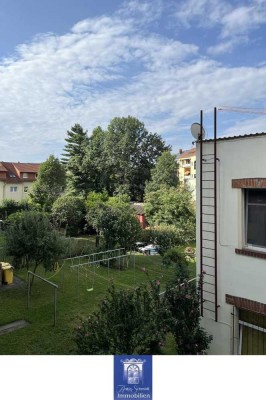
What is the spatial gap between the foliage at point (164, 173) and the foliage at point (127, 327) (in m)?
16.6

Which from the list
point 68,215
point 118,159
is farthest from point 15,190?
point 68,215

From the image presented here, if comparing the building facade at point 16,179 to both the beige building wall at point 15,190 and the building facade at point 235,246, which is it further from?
the building facade at point 235,246

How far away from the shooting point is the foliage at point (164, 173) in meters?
20.0

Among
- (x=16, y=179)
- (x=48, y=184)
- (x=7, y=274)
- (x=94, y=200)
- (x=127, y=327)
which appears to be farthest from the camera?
(x=16, y=179)

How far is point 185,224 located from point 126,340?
10.5 meters

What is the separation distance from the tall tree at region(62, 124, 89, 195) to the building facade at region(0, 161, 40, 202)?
212 cm

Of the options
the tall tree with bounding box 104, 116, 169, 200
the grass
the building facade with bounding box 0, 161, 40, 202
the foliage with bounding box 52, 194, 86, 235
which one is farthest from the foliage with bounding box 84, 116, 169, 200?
the grass

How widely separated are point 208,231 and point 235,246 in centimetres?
31

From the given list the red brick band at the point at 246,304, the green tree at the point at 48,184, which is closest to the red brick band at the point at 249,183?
the red brick band at the point at 246,304

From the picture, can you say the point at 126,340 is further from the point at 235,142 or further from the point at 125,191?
the point at 125,191

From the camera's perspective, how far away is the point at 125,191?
64.5 ft

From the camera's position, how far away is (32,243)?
5855mm

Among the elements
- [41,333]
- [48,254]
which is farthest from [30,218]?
[41,333]

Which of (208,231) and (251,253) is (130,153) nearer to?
(208,231)
